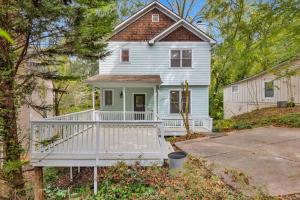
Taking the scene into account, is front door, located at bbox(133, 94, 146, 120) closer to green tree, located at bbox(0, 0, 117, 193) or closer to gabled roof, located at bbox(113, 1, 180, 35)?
gabled roof, located at bbox(113, 1, 180, 35)

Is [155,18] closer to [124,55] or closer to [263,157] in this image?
[124,55]

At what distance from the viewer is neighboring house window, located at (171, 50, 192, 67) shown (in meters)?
14.9

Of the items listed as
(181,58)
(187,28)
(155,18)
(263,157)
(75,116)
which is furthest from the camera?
(155,18)

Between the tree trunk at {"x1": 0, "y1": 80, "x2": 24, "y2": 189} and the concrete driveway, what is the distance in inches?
187

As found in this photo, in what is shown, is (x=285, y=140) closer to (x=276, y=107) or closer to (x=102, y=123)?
(x=102, y=123)

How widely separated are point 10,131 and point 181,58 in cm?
1164

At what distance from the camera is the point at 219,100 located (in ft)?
77.8

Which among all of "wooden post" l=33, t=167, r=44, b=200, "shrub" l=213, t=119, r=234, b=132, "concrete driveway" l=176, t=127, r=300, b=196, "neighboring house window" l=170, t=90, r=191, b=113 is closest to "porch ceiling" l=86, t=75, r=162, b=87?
"neighboring house window" l=170, t=90, r=191, b=113

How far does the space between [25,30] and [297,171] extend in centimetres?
688

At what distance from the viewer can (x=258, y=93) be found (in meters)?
18.2

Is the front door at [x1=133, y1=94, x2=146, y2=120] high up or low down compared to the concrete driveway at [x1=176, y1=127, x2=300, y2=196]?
up

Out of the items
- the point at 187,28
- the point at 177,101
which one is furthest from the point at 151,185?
the point at 187,28

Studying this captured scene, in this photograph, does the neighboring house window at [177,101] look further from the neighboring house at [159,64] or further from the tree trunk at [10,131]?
the tree trunk at [10,131]

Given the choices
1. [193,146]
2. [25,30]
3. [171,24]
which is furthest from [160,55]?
[25,30]
